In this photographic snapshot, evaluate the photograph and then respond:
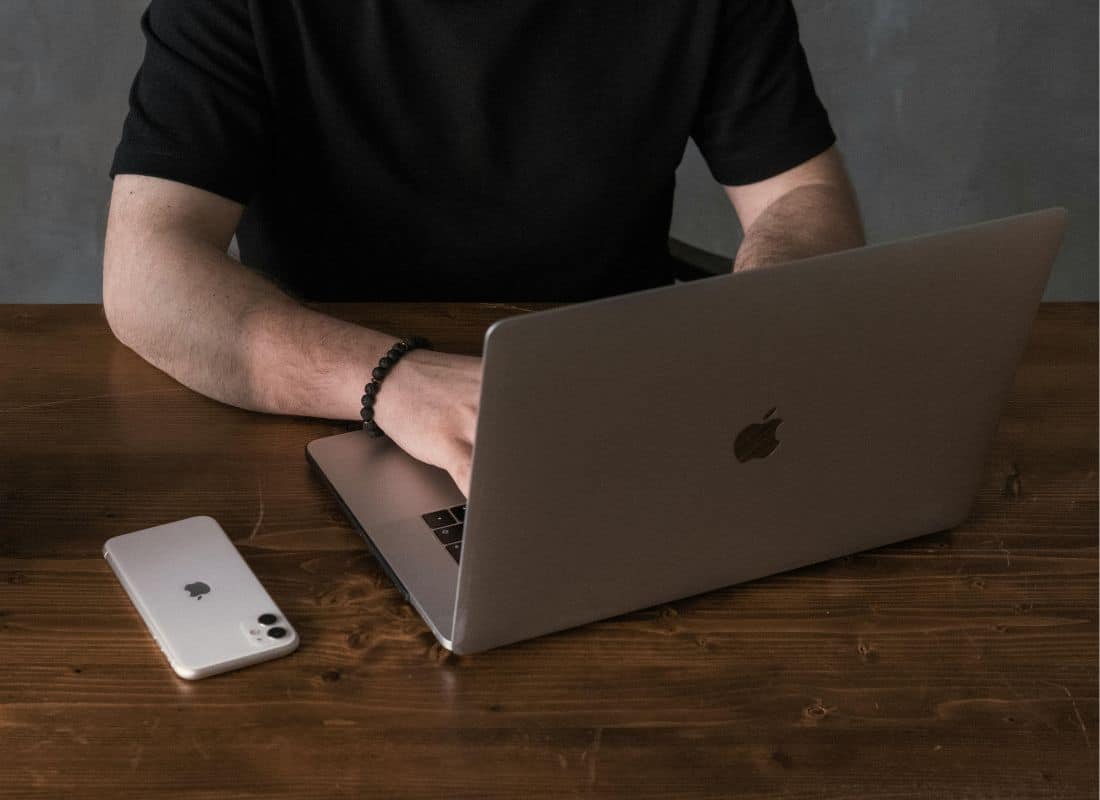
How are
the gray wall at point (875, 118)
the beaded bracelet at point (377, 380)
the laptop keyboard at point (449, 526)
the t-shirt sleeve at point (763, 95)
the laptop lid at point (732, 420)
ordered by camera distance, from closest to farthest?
the laptop lid at point (732, 420) < the laptop keyboard at point (449, 526) < the beaded bracelet at point (377, 380) < the t-shirt sleeve at point (763, 95) < the gray wall at point (875, 118)

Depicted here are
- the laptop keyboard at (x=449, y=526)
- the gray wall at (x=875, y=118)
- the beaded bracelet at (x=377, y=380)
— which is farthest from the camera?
the gray wall at (x=875, y=118)

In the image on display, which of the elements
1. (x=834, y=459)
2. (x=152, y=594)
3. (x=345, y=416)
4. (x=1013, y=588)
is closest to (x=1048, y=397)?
(x=1013, y=588)

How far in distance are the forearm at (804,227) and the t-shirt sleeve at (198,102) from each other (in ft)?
1.87

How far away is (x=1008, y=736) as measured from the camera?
84 cm

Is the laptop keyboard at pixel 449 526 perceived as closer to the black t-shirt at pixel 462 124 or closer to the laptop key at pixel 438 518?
the laptop key at pixel 438 518

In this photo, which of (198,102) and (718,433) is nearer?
(718,433)

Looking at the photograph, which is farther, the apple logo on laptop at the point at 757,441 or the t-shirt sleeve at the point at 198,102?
the t-shirt sleeve at the point at 198,102

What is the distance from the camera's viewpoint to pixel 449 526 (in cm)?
100

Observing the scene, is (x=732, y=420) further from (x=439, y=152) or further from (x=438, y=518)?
(x=439, y=152)

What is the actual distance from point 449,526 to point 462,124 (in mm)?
671

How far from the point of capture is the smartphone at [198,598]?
0.87m

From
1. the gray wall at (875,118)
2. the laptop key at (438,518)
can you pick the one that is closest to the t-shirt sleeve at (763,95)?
the laptop key at (438,518)

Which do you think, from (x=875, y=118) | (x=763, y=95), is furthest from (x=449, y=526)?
(x=875, y=118)

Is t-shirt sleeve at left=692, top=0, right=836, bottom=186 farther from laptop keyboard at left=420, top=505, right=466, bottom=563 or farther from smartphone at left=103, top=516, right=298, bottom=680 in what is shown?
smartphone at left=103, top=516, right=298, bottom=680
